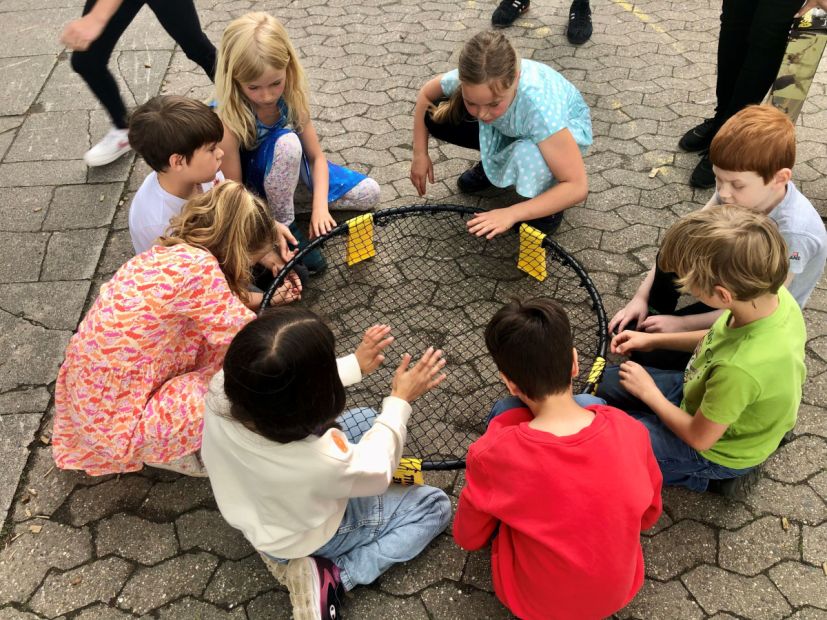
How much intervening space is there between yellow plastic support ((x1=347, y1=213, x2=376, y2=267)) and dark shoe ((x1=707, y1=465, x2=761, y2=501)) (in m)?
1.78

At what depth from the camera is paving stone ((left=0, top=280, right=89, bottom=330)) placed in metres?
3.07

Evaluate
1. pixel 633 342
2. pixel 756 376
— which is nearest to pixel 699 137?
pixel 633 342

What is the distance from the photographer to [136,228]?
8.91 ft

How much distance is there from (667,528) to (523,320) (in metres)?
1.09

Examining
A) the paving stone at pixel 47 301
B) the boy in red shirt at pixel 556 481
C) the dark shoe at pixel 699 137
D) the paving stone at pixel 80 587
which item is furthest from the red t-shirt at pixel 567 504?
the dark shoe at pixel 699 137

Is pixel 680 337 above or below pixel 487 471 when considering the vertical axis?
below

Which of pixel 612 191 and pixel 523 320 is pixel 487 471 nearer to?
pixel 523 320

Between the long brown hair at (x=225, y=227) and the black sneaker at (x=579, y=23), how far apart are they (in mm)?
3502

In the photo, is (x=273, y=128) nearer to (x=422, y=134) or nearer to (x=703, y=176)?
(x=422, y=134)

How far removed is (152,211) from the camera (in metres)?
2.67

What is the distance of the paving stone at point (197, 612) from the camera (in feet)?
6.94

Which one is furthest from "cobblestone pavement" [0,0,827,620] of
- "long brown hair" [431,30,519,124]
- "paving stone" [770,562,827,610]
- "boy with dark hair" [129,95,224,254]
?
"long brown hair" [431,30,519,124]

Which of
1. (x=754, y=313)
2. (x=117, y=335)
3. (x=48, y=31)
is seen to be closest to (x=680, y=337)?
(x=754, y=313)

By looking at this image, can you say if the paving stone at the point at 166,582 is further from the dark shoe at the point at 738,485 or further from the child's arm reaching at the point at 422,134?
the child's arm reaching at the point at 422,134
